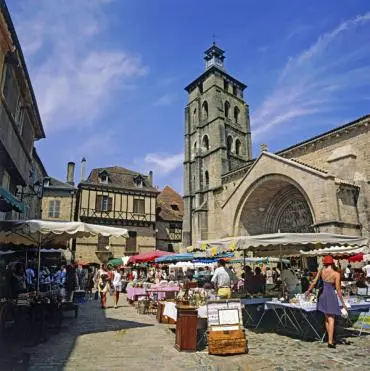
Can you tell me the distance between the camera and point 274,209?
21.4 metres

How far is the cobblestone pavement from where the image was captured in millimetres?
4789

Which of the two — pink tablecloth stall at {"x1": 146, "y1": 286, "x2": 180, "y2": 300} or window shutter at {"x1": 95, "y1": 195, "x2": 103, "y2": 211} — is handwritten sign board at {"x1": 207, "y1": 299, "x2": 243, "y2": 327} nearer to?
pink tablecloth stall at {"x1": 146, "y1": 286, "x2": 180, "y2": 300}

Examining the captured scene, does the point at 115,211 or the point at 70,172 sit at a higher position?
the point at 70,172

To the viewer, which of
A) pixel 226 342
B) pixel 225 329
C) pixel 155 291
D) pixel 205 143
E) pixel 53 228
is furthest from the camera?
pixel 205 143

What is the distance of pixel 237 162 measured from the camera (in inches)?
1196

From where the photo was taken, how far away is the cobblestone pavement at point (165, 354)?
15.7 feet

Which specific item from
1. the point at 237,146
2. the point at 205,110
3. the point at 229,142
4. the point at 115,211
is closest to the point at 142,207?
the point at 115,211

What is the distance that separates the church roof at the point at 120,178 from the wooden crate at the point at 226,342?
27.7 metres

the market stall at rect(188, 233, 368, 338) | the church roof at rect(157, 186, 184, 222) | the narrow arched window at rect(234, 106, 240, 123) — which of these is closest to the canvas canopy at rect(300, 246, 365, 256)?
the market stall at rect(188, 233, 368, 338)

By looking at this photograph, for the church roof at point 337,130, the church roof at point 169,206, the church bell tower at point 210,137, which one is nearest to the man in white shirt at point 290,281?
the church roof at point 337,130

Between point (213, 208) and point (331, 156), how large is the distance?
11.3m

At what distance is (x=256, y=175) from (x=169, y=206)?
64.8 ft

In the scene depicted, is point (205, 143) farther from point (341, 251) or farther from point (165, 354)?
point (165, 354)

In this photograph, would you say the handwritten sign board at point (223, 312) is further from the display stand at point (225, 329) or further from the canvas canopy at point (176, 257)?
the canvas canopy at point (176, 257)
